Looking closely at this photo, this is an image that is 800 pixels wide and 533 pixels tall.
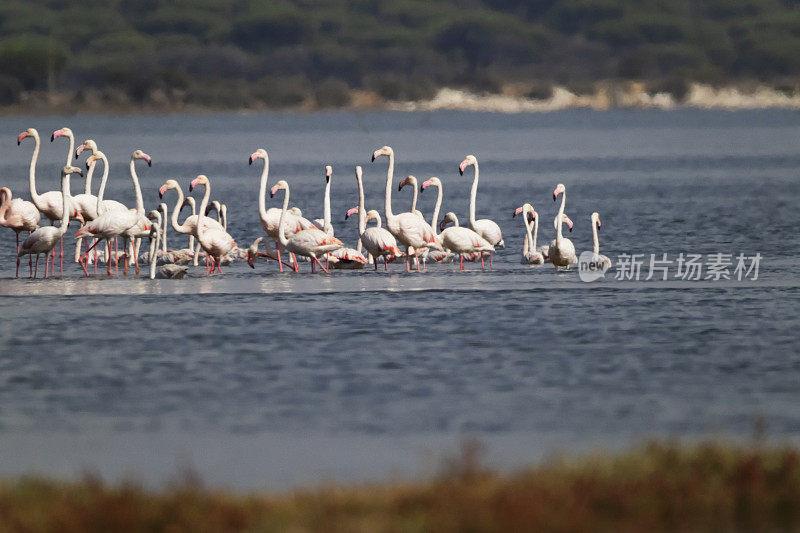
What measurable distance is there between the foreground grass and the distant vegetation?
164 feet

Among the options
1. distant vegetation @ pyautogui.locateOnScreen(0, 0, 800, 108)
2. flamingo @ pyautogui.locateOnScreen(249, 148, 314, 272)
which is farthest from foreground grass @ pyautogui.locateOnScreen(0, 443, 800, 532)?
distant vegetation @ pyautogui.locateOnScreen(0, 0, 800, 108)

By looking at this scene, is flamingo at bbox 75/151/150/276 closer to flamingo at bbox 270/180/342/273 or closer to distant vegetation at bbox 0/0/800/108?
flamingo at bbox 270/180/342/273

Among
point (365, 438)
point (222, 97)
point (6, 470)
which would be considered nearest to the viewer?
point (6, 470)

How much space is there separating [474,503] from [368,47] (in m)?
95.1

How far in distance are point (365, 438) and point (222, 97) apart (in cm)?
8394

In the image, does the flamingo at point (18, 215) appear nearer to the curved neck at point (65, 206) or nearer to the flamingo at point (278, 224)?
the curved neck at point (65, 206)

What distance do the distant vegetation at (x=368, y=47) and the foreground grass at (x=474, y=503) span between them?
164ft

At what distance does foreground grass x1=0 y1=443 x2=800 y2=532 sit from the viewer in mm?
6785

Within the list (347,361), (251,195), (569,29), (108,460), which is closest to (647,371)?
(347,361)

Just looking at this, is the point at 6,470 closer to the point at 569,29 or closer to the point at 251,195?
the point at 251,195

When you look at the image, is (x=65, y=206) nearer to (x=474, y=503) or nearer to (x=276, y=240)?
(x=276, y=240)

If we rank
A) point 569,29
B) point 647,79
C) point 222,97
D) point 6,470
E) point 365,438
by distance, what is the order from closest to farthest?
1. point 6,470
2. point 365,438
3. point 647,79
4. point 222,97
5. point 569,29

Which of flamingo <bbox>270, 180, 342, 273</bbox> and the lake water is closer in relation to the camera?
the lake water

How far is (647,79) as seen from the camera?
236 ft
